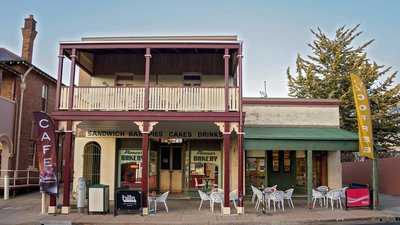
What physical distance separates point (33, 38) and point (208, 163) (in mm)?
13465

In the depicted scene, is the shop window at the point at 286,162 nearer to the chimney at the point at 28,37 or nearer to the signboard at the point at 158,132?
the signboard at the point at 158,132

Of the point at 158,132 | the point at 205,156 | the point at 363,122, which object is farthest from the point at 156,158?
the point at 363,122

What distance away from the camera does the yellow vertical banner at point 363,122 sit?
16438 millimetres

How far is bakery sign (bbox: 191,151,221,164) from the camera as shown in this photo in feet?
66.3

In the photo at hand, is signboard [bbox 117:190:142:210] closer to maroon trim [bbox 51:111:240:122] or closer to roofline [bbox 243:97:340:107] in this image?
maroon trim [bbox 51:111:240:122]

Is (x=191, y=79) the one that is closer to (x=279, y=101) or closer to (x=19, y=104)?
(x=279, y=101)

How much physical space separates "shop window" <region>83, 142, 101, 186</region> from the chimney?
8401 millimetres

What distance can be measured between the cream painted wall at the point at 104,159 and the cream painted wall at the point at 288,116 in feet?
21.3

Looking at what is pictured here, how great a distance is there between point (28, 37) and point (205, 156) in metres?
13.2

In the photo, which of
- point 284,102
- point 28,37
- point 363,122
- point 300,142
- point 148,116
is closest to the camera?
point 148,116

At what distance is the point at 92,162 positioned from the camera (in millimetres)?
19766

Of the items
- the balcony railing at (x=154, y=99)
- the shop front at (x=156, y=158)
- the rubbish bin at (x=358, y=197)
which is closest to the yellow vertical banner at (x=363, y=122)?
the rubbish bin at (x=358, y=197)

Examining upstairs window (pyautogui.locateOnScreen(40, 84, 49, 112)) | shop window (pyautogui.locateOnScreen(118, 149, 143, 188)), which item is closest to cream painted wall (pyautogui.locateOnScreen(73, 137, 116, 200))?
shop window (pyautogui.locateOnScreen(118, 149, 143, 188))

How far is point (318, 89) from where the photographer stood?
32062 millimetres
